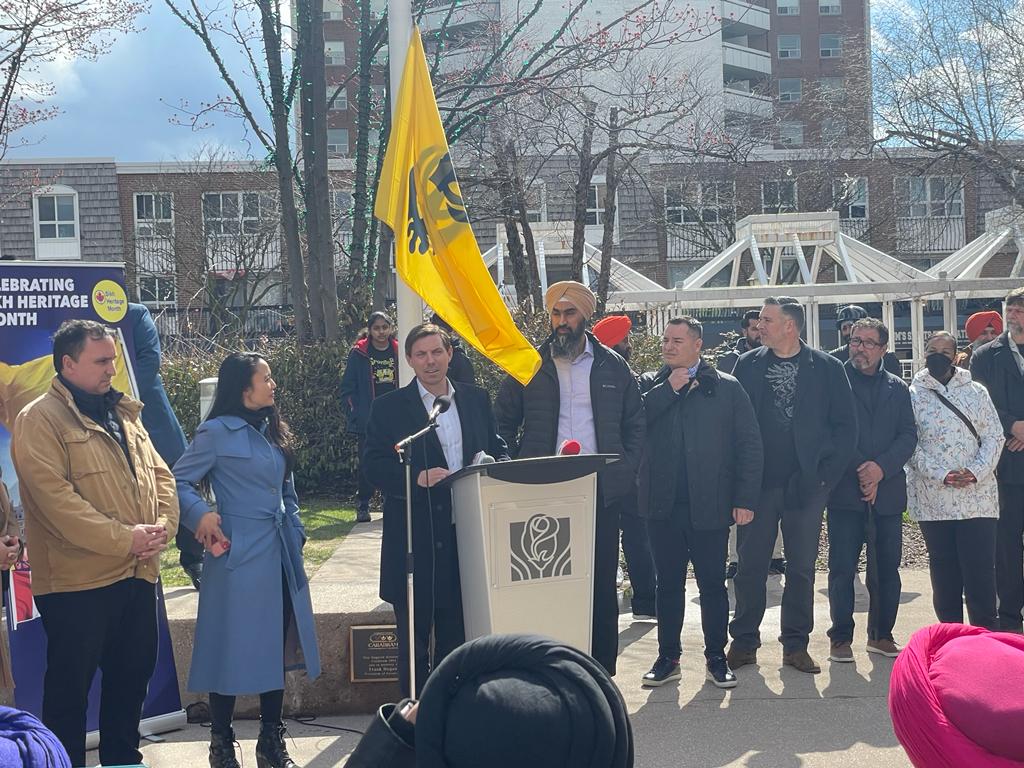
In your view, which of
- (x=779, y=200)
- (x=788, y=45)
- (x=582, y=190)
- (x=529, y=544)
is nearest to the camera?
(x=529, y=544)

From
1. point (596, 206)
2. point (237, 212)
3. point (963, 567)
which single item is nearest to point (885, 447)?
point (963, 567)

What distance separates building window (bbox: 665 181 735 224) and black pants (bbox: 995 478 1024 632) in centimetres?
2700

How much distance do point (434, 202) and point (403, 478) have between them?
173cm

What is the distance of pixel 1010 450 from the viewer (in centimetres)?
749

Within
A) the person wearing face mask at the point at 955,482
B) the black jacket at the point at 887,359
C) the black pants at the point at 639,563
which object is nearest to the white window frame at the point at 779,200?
the black jacket at the point at 887,359

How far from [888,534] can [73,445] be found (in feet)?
16.2

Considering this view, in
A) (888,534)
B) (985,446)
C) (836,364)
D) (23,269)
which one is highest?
(23,269)

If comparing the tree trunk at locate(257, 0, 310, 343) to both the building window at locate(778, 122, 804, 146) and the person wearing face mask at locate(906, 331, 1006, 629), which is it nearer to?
the person wearing face mask at locate(906, 331, 1006, 629)

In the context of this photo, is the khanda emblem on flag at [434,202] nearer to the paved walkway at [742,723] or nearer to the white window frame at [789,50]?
the paved walkway at [742,723]

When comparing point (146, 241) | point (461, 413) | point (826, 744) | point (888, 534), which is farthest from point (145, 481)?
point (146, 241)

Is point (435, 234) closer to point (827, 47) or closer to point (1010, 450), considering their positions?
point (1010, 450)

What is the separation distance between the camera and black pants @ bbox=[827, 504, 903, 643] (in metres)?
7.20

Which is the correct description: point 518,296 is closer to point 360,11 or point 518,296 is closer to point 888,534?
point 360,11

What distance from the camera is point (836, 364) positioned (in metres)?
7.14
